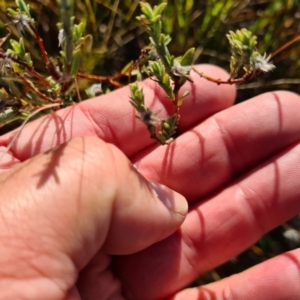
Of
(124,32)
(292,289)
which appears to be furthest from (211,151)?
(124,32)

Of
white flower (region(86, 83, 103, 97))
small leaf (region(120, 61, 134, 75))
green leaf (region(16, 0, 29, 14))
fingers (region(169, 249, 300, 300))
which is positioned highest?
green leaf (region(16, 0, 29, 14))

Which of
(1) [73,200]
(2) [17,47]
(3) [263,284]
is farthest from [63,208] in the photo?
(3) [263,284]

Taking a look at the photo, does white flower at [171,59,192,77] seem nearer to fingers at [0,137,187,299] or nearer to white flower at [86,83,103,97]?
fingers at [0,137,187,299]

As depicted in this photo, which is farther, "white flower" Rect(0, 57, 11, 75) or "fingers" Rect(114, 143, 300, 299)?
"fingers" Rect(114, 143, 300, 299)

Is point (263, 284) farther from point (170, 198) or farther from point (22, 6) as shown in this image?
point (22, 6)

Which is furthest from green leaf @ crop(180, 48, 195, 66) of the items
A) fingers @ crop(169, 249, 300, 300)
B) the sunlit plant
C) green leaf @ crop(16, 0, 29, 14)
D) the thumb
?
fingers @ crop(169, 249, 300, 300)

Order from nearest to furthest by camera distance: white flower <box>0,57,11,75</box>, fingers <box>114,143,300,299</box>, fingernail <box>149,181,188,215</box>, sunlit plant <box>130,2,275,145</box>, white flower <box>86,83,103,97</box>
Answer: sunlit plant <box>130,2,275,145</box>, white flower <box>0,57,11,75</box>, fingernail <box>149,181,188,215</box>, fingers <box>114,143,300,299</box>, white flower <box>86,83,103,97</box>
